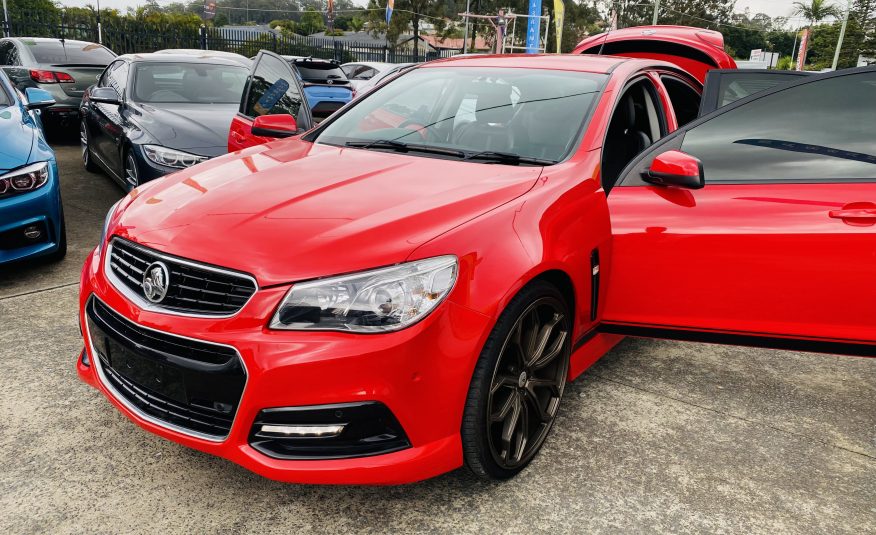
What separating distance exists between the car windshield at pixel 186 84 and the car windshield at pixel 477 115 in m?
3.53

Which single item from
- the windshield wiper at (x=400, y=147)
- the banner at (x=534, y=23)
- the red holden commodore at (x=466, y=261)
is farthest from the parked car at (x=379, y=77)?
the banner at (x=534, y=23)

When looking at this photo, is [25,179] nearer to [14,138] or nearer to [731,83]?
[14,138]

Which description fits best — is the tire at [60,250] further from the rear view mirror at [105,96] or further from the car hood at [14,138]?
the rear view mirror at [105,96]

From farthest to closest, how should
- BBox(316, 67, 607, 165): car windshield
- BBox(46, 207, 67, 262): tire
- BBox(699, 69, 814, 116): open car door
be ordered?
BBox(46, 207, 67, 262): tire, BBox(699, 69, 814, 116): open car door, BBox(316, 67, 607, 165): car windshield

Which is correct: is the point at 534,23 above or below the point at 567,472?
above

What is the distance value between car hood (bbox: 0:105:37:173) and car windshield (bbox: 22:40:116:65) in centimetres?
531

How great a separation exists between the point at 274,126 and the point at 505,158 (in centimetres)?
158

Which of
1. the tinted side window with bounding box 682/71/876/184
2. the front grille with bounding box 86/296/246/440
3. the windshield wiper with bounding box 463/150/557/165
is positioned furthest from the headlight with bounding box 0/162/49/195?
the tinted side window with bounding box 682/71/876/184

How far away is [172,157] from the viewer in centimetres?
552

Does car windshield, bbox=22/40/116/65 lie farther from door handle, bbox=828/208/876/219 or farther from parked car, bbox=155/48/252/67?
door handle, bbox=828/208/876/219

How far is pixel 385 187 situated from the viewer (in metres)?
2.54

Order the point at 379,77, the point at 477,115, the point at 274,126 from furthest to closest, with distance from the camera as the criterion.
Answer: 1. the point at 379,77
2. the point at 274,126
3. the point at 477,115

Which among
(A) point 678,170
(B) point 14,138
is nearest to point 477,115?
(A) point 678,170

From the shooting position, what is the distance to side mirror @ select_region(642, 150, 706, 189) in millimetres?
2746
